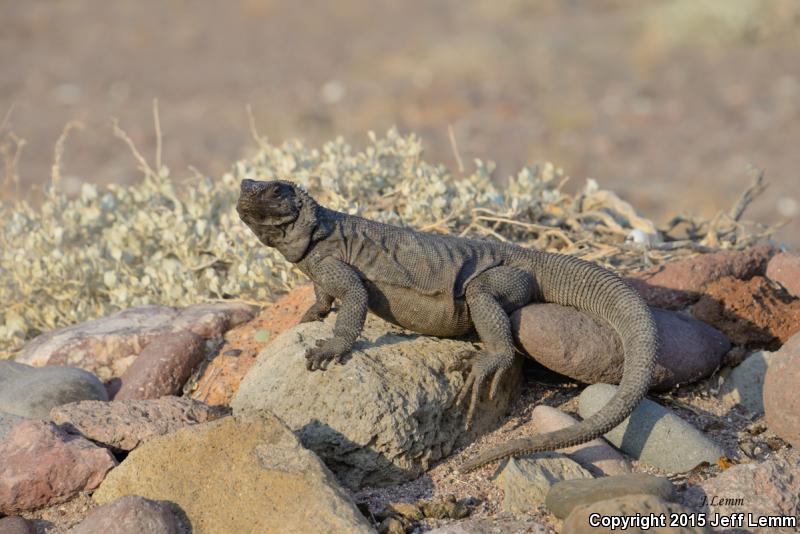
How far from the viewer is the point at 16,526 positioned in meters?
4.08

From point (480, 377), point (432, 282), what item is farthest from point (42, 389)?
point (480, 377)

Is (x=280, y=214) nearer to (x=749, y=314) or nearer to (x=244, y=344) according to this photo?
(x=244, y=344)

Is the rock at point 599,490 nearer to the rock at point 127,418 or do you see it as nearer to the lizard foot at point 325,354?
the lizard foot at point 325,354

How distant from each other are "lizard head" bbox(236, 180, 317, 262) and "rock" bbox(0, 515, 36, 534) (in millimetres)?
1824

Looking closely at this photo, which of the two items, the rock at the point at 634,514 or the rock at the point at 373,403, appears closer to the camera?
the rock at the point at 634,514

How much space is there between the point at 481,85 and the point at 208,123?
207 inches

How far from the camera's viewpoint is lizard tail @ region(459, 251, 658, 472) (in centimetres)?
434

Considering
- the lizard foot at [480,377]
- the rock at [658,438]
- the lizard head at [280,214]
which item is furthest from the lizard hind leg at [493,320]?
the lizard head at [280,214]

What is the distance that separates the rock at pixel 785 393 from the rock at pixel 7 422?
3894mm

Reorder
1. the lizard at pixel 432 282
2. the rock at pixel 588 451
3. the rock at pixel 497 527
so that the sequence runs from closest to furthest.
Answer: the rock at pixel 497 527 → the rock at pixel 588 451 → the lizard at pixel 432 282

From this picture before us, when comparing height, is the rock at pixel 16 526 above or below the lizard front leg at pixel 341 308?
below

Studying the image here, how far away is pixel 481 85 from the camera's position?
58.3 feet

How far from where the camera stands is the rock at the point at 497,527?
3875mm

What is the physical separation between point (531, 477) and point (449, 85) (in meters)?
14.2
